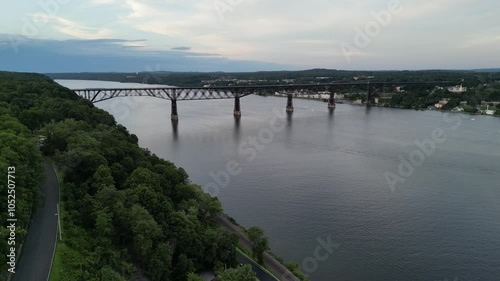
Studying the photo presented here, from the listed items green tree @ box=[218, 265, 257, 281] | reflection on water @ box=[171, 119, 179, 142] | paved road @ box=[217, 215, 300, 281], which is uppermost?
green tree @ box=[218, 265, 257, 281]

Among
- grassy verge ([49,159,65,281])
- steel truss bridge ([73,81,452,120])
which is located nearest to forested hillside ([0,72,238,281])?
grassy verge ([49,159,65,281])

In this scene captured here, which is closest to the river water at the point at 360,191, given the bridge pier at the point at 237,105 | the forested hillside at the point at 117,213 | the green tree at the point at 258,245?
the green tree at the point at 258,245

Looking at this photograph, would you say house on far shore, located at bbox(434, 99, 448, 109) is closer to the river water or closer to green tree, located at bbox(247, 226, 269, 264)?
the river water

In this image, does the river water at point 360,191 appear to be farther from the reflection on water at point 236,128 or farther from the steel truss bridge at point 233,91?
the steel truss bridge at point 233,91

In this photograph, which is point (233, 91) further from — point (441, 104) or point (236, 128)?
point (441, 104)

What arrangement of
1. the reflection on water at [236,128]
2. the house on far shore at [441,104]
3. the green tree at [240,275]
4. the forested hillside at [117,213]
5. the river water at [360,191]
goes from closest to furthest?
1. the forested hillside at [117,213]
2. the green tree at [240,275]
3. the river water at [360,191]
4. the reflection on water at [236,128]
5. the house on far shore at [441,104]

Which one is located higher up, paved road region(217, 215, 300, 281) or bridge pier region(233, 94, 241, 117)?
bridge pier region(233, 94, 241, 117)

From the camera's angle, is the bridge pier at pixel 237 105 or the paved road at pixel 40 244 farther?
the bridge pier at pixel 237 105
